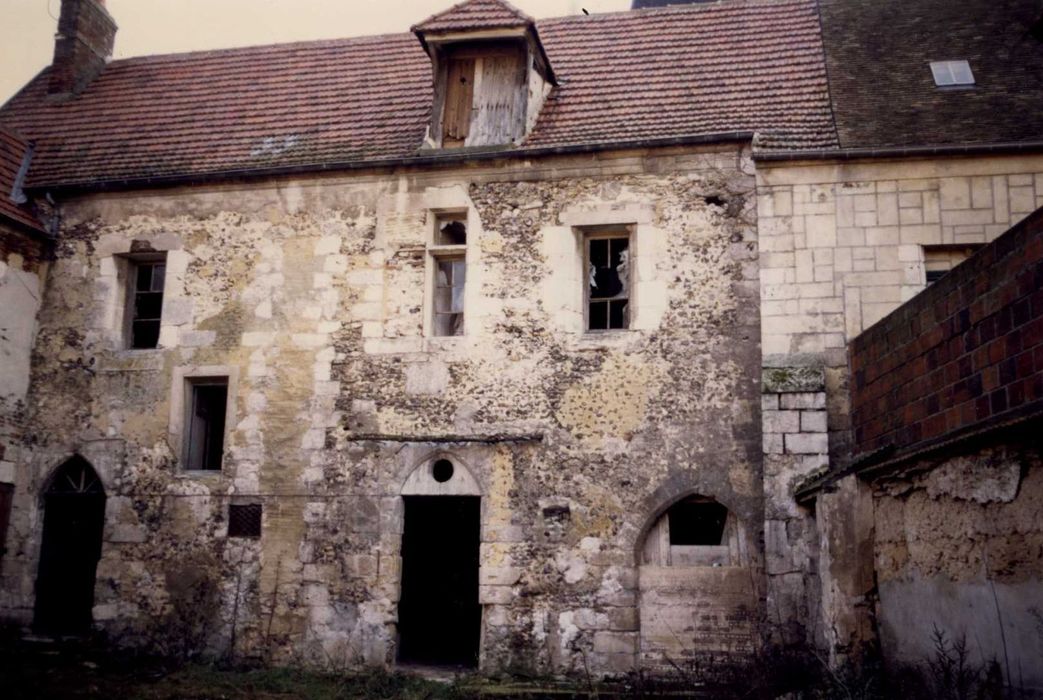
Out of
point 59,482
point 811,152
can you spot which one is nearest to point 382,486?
point 59,482

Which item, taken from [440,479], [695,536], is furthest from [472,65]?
[695,536]

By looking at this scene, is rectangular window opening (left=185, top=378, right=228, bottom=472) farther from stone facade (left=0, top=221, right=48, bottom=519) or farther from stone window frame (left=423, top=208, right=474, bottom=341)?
stone window frame (left=423, top=208, right=474, bottom=341)

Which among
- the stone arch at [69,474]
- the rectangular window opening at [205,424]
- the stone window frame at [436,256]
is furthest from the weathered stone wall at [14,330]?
the stone window frame at [436,256]

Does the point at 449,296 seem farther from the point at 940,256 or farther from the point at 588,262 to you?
the point at 940,256

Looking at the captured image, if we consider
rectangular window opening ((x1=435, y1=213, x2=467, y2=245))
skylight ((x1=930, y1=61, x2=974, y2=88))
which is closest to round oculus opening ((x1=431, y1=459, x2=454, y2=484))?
rectangular window opening ((x1=435, y1=213, x2=467, y2=245))

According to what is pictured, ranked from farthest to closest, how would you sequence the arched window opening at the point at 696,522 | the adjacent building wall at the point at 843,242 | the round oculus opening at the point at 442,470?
the round oculus opening at the point at 442,470 < the arched window opening at the point at 696,522 < the adjacent building wall at the point at 843,242

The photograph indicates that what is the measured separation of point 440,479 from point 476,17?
19.3 ft

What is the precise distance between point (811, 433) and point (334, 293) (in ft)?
19.7

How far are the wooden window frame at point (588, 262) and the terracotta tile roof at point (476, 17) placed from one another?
280cm

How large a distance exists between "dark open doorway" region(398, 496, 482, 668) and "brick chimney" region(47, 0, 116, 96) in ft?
28.1

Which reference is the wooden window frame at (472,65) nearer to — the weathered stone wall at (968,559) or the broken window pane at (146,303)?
the broken window pane at (146,303)

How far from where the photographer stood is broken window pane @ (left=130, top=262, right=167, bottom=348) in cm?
A: 1345

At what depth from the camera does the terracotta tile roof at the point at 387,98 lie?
41.2ft

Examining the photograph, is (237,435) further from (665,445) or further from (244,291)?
(665,445)
